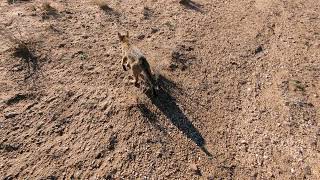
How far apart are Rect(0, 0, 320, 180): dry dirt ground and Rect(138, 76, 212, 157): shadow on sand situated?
3 centimetres

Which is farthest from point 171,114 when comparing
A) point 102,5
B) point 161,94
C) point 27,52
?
point 102,5

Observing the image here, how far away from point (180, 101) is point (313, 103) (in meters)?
3.36

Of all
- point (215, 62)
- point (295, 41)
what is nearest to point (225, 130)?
point (215, 62)

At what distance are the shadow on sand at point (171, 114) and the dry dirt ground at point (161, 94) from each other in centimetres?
3

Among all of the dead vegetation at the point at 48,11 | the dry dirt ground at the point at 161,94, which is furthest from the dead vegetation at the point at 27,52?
the dead vegetation at the point at 48,11

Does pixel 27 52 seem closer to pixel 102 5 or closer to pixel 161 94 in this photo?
pixel 102 5

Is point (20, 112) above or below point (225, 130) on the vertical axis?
above

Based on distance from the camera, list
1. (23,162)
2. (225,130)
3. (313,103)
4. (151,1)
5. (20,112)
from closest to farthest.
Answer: (23,162) → (20,112) → (225,130) → (313,103) → (151,1)

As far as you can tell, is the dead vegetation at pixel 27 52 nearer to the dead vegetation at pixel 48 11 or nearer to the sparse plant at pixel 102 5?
the dead vegetation at pixel 48 11

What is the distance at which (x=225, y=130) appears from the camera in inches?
316

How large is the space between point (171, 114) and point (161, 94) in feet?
1.84

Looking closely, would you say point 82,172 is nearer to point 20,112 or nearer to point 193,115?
point 20,112

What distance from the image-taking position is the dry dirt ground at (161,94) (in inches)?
278

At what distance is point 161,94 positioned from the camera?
8.19m
